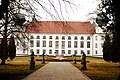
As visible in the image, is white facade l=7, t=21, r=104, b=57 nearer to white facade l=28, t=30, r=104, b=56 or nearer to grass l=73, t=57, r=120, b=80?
white facade l=28, t=30, r=104, b=56

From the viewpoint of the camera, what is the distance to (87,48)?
9406 centimetres

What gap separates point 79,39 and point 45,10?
84.4 meters

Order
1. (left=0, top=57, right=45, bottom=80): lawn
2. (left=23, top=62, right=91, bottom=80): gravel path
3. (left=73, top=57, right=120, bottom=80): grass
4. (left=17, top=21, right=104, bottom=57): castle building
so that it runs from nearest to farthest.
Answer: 1. (left=23, top=62, right=91, bottom=80): gravel path
2. (left=0, top=57, right=45, bottom=80): lawn
3. (left=73, top=57, right=120, bottom=80): grass
4. (left=17, top=21, right=104, bottom=57): castle building

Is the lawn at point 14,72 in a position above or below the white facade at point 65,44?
below

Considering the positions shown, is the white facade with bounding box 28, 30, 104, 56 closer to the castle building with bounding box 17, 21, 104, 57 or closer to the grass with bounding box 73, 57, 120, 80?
the castle building with bounding box 17, 21, 104, 57

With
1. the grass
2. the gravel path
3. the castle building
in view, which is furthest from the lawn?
the castle building

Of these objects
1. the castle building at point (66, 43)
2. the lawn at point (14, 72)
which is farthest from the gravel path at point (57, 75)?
the castle building at point (66, 43)

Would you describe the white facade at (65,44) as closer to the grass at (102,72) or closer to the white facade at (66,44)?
the white facade at (66,44)

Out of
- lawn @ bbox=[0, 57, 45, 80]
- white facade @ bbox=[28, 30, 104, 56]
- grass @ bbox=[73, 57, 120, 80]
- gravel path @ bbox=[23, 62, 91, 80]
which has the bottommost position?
grass @ bbox=[73, 57, 120, 80]

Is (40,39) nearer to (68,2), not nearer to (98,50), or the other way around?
(98,50)

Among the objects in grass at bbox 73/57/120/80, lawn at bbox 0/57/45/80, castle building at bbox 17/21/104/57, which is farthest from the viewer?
castle building at bbox 17/21/104/57

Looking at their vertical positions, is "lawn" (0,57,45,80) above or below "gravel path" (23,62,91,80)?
above

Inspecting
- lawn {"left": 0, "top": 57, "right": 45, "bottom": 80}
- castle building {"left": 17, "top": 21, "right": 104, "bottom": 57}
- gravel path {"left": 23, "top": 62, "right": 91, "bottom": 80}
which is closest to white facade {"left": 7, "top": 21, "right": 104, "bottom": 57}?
castle building {"left": 17, "top": 21, "right": 104, "bottom": 57}

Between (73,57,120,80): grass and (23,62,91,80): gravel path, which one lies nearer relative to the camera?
(23,62,91,80): gravel path
